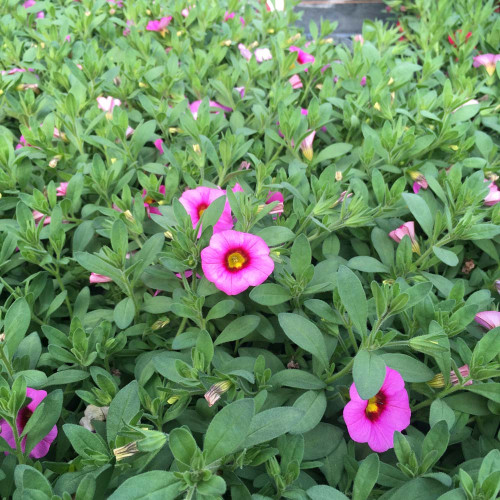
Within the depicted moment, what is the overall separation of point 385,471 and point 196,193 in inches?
25.1

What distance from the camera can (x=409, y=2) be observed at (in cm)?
235

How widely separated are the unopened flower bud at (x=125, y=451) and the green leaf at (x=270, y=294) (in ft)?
1.06

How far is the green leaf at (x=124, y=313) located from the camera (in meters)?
0.88

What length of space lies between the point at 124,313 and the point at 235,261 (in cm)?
24

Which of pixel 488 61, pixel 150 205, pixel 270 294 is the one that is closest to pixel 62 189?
pixel 150 205

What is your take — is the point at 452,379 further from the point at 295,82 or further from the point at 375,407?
the point at 295,82

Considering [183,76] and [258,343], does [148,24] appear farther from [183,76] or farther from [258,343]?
[258,343]

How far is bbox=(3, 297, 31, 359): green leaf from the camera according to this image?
82 centimetres

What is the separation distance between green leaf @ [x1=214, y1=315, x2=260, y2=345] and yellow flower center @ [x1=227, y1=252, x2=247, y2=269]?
96mm

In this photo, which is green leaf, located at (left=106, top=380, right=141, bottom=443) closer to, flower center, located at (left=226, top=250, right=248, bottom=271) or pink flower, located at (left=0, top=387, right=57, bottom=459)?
pink flower, located at (left=0, top=387, right=57, bottom=459)

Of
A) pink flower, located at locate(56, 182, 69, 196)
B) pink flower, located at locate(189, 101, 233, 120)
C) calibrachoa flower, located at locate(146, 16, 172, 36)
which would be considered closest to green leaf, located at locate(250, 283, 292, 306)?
pink flower, located at locate(56, 182, 69, 196)

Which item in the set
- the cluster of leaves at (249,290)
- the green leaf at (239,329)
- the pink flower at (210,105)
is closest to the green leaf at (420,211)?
the cluster of leaves at (249,290)

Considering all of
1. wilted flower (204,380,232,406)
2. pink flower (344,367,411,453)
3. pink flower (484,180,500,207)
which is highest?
wilted flower (204,380,232,406)

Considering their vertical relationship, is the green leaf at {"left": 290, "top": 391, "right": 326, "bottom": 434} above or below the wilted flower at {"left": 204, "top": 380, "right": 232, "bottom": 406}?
below
